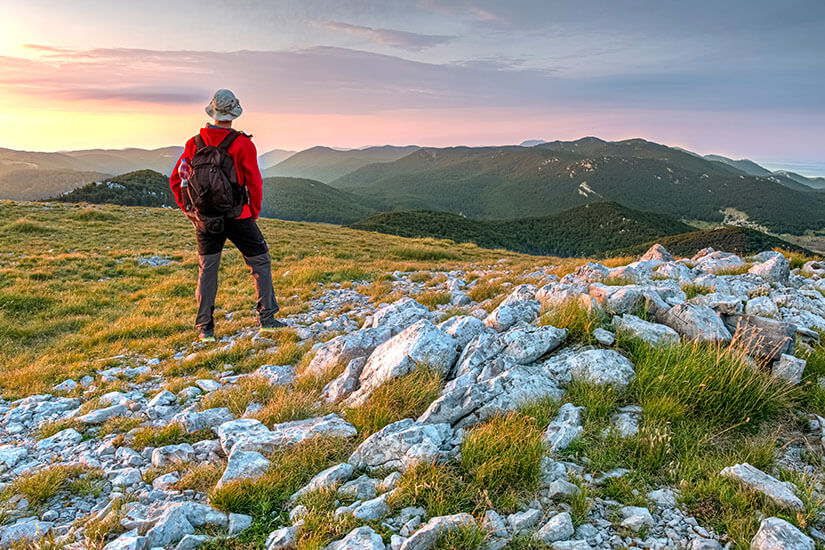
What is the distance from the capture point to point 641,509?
3.14 meters

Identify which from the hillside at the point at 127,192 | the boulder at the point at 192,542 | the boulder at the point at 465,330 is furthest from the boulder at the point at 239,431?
the hillside at the point at 127,192

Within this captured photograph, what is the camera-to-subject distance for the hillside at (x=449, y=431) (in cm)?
304

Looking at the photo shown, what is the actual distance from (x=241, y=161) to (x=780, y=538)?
26.7 ft

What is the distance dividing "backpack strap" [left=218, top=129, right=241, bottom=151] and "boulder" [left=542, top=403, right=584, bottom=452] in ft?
21.9

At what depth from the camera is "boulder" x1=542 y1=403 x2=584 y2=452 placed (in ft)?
12.7

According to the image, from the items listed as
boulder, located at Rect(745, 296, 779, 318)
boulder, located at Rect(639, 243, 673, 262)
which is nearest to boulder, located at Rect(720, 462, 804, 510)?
boulder, located at Rect(745, 296, 779, 318)

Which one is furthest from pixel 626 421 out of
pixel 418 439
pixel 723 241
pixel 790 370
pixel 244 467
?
pixel 723 241

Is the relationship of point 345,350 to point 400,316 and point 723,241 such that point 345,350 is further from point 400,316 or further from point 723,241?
point 723,241

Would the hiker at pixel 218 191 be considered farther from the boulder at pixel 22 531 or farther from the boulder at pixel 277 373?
the boulder at pixel 22 531

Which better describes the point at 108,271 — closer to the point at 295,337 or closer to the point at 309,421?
the point at 295,337

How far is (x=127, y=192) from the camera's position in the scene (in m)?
112

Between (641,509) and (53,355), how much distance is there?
9412mm

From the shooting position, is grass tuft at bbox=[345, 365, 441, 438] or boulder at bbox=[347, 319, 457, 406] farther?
boulder at bbox=[347, 319, 457, 406]

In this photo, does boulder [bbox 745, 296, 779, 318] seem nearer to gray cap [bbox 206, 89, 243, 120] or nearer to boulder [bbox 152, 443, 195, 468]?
boulder [bbox 152, 443, 195, 468]
